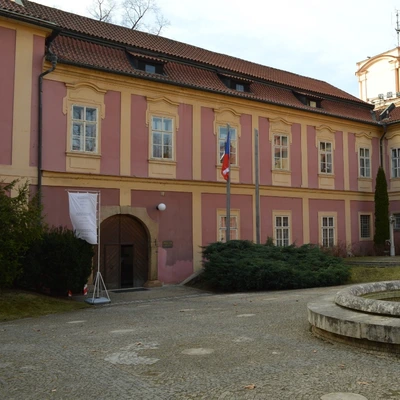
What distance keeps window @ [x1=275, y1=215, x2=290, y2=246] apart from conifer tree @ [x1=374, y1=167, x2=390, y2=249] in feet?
17.8

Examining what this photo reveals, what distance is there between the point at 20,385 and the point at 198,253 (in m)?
12.9

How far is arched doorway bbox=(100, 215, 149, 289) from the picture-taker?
16020 mm

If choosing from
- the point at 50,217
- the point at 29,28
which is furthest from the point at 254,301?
the point at 29,28

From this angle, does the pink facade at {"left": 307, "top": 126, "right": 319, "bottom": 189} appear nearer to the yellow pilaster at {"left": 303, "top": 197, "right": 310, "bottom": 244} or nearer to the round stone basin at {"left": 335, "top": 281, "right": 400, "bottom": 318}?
the yellow pilaster at {"left": 303, "top": 197, "right": 310, "bottom": 244}

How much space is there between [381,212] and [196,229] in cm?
1039

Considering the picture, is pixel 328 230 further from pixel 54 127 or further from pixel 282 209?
pixel 54 127

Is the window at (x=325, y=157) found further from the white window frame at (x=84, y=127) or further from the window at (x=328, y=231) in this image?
the white window frame at (x=84, y=127)

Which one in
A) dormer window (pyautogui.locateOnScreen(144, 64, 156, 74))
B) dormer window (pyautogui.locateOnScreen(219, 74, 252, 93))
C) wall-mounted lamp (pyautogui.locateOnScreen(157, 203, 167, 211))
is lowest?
wall-mounted lamp (pyautogui.locateOnScreen(157, 203, 167, 211))

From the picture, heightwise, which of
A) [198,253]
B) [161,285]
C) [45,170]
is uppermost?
[45,170]

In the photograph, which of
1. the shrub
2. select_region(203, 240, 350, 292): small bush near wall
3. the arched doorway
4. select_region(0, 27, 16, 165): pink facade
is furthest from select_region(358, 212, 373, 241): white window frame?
the shrub

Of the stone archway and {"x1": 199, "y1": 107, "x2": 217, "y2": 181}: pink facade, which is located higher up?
{"x1": 199, "y1": 107, "x2": 217, "y2": 181}: pink facade

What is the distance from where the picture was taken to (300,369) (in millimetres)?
5246

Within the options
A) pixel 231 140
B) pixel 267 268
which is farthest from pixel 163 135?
pixel 267 268

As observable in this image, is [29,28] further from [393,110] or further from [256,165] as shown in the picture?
[393,110]
